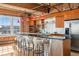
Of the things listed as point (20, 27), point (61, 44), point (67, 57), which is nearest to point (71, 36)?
point (61, 44)

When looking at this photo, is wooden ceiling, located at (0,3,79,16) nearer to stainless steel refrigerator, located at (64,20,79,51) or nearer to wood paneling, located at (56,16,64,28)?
wood paneling, located at (56,16,64,28)

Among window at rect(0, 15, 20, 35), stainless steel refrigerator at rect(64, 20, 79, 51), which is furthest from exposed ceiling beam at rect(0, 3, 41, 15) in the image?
stainless steel refrigerator at rect(64, 20, 79, 51)

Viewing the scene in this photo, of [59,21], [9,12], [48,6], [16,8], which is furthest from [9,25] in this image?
[59,21]

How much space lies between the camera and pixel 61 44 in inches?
89.0

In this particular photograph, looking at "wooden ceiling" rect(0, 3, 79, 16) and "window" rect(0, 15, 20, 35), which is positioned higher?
"wooden ceiling" rect(0, 3, 79, 16)

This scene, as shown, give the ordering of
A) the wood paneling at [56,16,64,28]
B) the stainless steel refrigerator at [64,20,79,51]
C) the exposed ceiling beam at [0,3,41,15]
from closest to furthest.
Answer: the exposed ceiling beam at [0,3,41,15] → the wood paneling at [56,16,64,28] → the stainless steel refrigerator at [64,20,79,51]

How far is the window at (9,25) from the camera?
2.00m

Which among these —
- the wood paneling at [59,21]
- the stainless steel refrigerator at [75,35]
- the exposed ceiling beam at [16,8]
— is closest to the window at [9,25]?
the exposed ceiling beam at [16,8]

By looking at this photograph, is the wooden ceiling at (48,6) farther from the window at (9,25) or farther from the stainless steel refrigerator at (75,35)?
the stainless steel refrigerator at (75,35)

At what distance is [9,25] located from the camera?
2.02 m

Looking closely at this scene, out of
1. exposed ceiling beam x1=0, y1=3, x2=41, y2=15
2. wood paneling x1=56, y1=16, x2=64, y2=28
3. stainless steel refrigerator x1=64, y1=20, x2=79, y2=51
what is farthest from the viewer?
stainless steel refrigerator x1=64, y1=20, x2=79, y2=51

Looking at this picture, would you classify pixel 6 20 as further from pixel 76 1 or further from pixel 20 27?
pixel 76 1

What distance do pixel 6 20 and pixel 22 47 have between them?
0.90 metres

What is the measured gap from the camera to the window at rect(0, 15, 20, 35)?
2.00 metres
